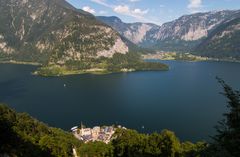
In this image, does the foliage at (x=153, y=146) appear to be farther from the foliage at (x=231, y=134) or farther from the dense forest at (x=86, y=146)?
the foliage at (x=231, y=134)

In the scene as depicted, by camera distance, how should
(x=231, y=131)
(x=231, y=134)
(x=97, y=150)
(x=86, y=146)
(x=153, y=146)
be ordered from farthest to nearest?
1. (x=86, y=146)
2. (x=97, y=150)
3. (x=153, y=146)
4. (x=231, y=131)
5. (x=231, y=134)

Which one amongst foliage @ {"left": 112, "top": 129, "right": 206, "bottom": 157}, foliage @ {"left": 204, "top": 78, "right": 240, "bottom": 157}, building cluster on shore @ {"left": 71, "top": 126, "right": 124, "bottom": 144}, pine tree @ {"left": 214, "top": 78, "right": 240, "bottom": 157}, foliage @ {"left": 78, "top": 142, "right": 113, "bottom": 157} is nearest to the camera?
foliage @ {"left": 204, "top": 78, "right": 240, "bottom": 157}

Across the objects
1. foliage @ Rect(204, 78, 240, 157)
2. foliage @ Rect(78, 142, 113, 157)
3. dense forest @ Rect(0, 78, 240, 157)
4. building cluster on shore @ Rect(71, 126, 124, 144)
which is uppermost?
foliage @ Rect(204, 78, 240, 157)

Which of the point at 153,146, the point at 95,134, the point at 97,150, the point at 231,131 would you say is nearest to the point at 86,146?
the point at 97,150

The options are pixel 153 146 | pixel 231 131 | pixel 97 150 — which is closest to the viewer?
pixel 231 131

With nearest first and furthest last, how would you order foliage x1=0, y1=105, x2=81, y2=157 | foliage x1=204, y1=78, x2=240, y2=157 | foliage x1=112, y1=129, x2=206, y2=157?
1. foliage x1=204, y1=78, x2=240, y2=157
2. foliage x1=0, y1=105, x2=81, y2=157
3. foliage x1=112, y1=129, x2=206, y2=157

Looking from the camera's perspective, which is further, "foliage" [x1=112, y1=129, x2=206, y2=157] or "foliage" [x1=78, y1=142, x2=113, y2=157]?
"foliage" [x1=78, y1=142, x2=113, y2=157]

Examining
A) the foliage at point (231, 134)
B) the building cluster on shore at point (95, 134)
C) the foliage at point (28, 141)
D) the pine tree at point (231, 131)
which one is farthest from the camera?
the building cluster on shore at point (95, 134)

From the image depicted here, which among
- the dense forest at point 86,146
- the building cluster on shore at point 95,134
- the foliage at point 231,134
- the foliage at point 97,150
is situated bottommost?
the building cluster on shore at point 95,134

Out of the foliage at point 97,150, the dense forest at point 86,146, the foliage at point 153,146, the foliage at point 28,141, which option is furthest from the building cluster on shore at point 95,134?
the foliage at point 153,146

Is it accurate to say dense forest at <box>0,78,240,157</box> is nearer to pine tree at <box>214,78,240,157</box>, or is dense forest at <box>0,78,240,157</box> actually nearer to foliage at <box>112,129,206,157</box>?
foliage at <box>112,129,206,157</box>

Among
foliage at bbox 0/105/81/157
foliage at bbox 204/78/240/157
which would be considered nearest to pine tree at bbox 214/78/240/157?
foliage at bbox 204/78/240/157

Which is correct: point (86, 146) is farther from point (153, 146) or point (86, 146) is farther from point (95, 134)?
point (95, 134)
